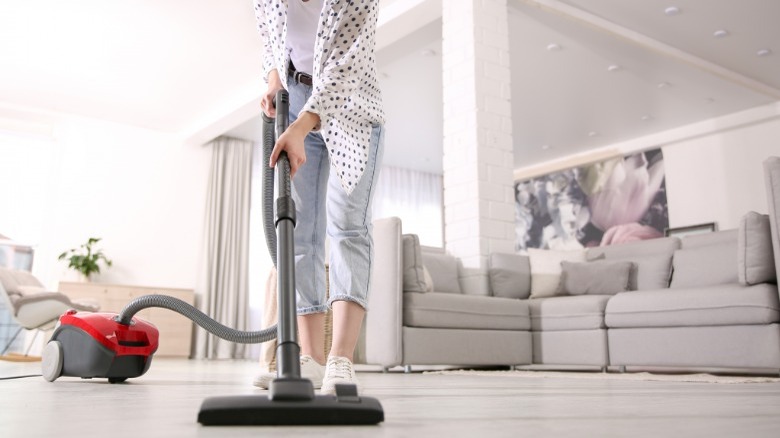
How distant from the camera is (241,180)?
7.74 meters

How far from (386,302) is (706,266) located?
197 cm

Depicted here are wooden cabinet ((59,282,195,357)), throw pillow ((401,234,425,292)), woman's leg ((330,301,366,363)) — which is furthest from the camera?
wooden cabinet ((59,282,195,357))

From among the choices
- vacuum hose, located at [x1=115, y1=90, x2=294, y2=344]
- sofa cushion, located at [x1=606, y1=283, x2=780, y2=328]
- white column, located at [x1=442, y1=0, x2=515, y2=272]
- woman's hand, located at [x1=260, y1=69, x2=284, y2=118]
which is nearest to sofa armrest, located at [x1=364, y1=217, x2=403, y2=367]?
white column, located at [x1=442, y1=0, x2=515, y2=272]

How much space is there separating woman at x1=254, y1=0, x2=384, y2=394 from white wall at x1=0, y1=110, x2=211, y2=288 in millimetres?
6027

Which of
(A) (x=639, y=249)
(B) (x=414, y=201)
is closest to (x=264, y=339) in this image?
(A) (x=639, y=249)

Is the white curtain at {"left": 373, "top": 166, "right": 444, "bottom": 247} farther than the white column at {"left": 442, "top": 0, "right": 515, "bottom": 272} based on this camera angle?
Yes

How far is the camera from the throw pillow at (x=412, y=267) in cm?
328

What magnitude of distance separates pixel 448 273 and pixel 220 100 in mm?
3966

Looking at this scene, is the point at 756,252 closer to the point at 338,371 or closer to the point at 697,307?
the point at 697,307

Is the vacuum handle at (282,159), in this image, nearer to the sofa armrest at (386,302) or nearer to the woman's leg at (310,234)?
the woman's leg at (310,234)

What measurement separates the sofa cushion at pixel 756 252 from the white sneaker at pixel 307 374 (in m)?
2.32

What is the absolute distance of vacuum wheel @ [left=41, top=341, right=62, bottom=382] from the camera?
64.3 inches

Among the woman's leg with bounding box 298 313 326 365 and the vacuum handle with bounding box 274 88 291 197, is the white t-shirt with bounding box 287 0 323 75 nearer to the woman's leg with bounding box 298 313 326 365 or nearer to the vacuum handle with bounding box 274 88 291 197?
the vacuum handle with bounding box 274 88 291 197

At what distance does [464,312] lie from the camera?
3.39 m
